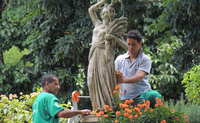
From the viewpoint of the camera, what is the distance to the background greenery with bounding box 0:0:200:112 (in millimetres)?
8867

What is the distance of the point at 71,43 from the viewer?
29.1ft

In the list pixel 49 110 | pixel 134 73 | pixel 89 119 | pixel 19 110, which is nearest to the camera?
pixel 49 110

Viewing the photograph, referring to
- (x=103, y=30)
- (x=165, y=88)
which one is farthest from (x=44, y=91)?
(x=165, y=88)

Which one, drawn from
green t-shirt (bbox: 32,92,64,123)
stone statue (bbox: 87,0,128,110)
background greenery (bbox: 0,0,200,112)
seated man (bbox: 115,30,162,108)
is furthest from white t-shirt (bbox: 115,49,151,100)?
background greenery (bbox: 0,0,200,112)

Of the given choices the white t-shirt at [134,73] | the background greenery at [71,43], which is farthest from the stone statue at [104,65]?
the background greenery at [71,43]

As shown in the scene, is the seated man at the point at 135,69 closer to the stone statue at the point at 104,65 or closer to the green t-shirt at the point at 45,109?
the stone statue at the point at 104,65

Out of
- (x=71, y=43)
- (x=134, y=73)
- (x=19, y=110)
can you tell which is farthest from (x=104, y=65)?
(x=71, y=43)

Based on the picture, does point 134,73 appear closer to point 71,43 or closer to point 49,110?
point 49,110

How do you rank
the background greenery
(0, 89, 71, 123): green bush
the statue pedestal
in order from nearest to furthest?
1. the statue pedestal
2. (0, 89, 71, 123): green bush
3. the background greenery

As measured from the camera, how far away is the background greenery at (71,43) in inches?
349

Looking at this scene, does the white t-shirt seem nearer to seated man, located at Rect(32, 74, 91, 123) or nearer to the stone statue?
the stone statue

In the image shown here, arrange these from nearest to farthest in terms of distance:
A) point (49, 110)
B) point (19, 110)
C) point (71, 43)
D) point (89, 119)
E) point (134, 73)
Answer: point (49, 110) < point (89, 119) < point (134, 73) < point (19, 110) < point (71, 43)

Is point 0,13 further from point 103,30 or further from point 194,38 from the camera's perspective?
point 103,30

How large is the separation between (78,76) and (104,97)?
5207 mm
